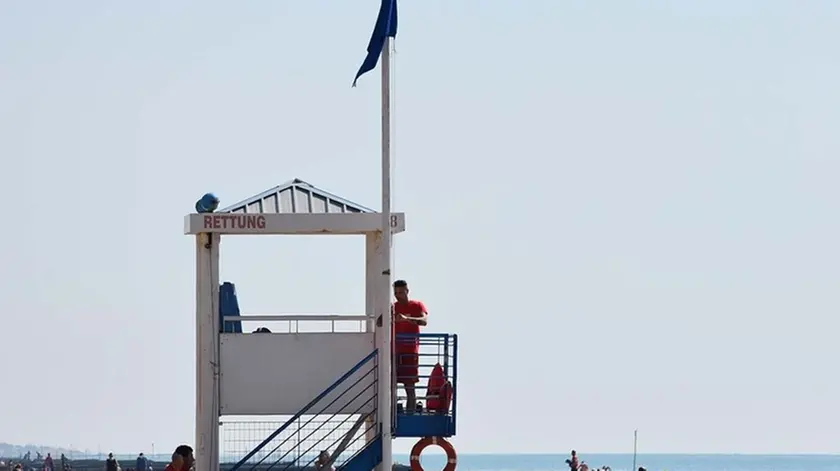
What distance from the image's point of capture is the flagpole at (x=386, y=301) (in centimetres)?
2941

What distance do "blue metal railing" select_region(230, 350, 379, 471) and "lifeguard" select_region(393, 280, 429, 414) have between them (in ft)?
1.96

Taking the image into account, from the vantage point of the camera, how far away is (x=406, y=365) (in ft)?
99.5

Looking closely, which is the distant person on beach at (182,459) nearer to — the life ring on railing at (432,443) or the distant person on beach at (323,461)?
the distant person on beach at (323,461)

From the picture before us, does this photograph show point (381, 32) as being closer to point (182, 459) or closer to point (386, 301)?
point (386, 301)

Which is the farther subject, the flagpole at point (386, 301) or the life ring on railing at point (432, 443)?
→ the life ring on railing at point (432, 443)

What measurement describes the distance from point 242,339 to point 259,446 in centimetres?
151

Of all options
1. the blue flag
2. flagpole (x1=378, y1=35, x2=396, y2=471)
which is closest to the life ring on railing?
flagpole (x1=378, y1=35, x2=396, y2=471)

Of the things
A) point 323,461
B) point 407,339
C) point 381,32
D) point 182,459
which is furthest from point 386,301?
point 182,459

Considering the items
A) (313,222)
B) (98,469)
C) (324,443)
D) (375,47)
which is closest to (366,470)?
(324,443)

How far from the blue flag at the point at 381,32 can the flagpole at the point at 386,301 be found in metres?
0.56

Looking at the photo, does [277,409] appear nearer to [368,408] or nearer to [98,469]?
[368,408]

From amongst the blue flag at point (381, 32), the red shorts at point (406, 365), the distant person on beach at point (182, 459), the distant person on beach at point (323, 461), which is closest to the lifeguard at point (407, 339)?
the red shorts at point (406, 365)

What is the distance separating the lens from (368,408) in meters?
29.9

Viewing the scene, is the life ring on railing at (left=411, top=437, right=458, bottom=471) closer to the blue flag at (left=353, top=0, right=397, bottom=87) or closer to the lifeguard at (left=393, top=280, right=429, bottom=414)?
the lifeguard at (left=393, top=280, right=429, bottom=414)
